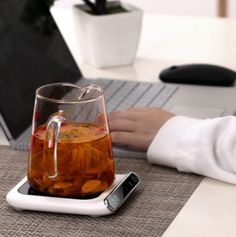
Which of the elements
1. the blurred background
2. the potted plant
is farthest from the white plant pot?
the blurred background

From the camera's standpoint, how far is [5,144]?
1.24 m

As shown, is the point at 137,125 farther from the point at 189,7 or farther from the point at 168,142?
the point at 189,7

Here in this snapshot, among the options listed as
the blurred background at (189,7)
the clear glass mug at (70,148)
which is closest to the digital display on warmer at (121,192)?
the clear glass mug at (70,148)

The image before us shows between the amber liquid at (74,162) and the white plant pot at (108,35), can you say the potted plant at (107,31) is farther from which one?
the amber liquid at (74,162)

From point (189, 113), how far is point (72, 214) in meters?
0.40

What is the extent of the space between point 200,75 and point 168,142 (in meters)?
0.37

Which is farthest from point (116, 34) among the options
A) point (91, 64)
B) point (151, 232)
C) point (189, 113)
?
point (151, 232)

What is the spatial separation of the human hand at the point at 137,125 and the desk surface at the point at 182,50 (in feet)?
0.46

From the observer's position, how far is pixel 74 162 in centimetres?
99

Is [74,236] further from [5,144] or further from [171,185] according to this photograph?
[5,144]

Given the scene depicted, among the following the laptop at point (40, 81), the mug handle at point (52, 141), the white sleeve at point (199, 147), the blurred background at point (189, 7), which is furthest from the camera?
the blurred background at point (189, 7)

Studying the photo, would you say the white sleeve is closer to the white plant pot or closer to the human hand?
the human hand

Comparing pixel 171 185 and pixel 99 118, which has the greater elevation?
pixel 99 118

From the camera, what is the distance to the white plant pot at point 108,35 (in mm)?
1572
